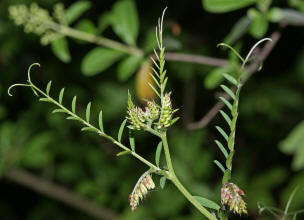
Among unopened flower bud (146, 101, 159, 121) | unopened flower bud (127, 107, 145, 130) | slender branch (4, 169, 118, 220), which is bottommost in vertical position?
unopened flower bud (127, 107, 145, 130)

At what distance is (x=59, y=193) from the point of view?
329cm

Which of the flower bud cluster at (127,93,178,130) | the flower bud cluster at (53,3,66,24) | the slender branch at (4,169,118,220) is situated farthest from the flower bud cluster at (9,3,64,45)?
the slender branch at (4,169,118,220)

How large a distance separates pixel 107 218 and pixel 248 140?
1.34 metres

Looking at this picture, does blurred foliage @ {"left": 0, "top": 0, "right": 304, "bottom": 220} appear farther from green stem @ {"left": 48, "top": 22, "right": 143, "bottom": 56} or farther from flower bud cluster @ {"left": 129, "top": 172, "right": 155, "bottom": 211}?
flower bud cluster @ {"left": 129, "top": 172, "right": 155, "bottom": 211}

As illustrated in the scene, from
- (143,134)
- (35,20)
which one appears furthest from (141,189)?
(143,134)

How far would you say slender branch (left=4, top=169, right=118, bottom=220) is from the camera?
3.20 metres

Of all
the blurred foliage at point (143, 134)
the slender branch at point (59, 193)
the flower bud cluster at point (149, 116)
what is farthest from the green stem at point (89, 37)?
the slender branch at point (59, 193)

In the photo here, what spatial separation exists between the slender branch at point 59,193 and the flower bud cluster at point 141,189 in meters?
2.56

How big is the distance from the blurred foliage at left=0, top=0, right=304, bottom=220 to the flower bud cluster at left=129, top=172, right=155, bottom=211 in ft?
6.88

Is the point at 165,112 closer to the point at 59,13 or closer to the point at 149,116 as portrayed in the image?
the point at 149,116

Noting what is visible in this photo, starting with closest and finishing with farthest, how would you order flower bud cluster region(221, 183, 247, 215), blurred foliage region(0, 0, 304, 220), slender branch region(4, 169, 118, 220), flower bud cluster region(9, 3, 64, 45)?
1. flower bud cluster region(221, 183, 247, 215)
2. flower bud cluster region(9, 3, 64, 45)
3. blurred foliage region(0, 0, 304, 220)
4. slender branch region(4, 169, 118, 220)

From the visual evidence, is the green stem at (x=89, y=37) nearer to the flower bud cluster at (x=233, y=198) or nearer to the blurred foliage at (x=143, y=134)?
the blurred foliage at (x=143, y=134)

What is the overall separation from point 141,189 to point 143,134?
111 inches

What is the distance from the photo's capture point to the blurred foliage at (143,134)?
118 inches
